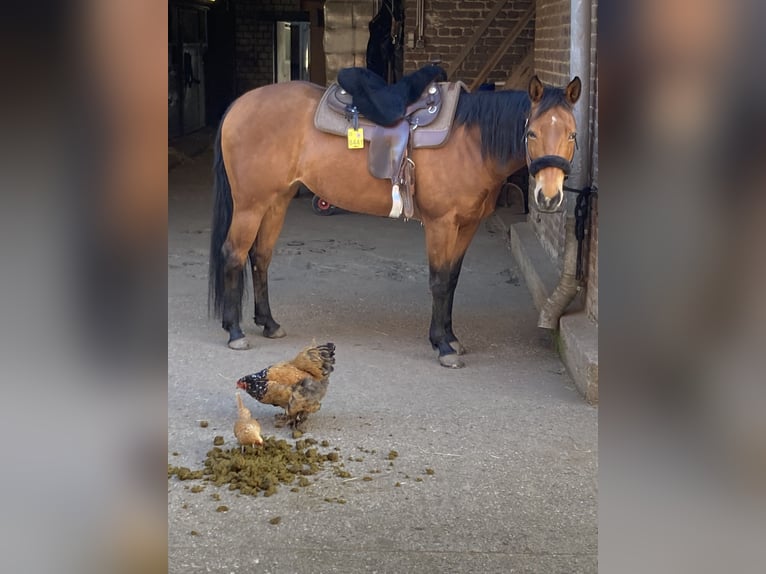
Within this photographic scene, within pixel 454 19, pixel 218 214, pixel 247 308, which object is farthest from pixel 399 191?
pixel 454 19

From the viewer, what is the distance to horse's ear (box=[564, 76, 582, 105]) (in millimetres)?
5043

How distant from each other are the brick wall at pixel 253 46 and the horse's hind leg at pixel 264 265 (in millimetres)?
17375

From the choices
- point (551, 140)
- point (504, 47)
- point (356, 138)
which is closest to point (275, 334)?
point (356, 138)

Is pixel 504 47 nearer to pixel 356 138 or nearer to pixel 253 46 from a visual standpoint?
pixel 356 138

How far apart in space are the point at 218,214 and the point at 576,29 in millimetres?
2511

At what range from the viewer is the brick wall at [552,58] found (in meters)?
7.12

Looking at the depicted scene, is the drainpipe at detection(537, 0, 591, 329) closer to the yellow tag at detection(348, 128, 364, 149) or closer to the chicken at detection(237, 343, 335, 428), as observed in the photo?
the yellow tag at detection(348, 128, 364, 149)

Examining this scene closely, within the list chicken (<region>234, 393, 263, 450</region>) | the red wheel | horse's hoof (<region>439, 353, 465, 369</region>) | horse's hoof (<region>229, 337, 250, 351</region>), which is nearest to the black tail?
horse's hoof (<region>229, 337, 250, 351</region>)

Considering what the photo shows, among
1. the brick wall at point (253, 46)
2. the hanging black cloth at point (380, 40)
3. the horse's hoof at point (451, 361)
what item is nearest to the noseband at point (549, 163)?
the horse's hoof at point (451, 361)

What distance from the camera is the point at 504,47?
35.5ft

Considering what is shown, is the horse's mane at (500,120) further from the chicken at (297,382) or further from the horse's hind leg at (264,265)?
the chicken at (297,382)

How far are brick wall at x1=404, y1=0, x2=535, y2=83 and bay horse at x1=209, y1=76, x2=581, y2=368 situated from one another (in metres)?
5.30

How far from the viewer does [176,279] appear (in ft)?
26.7
